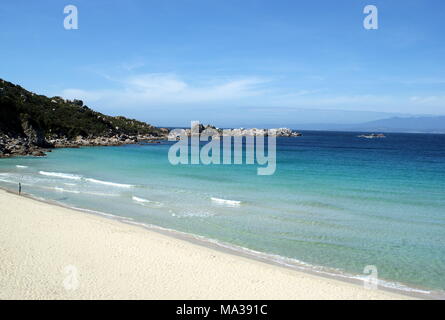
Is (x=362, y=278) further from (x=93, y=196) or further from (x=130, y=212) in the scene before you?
(x=93, y=196)

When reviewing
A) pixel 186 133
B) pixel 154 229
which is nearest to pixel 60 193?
pixel 154 229

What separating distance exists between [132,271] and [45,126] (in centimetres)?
6005

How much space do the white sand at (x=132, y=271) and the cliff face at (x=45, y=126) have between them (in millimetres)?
34697

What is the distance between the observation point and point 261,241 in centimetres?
1207

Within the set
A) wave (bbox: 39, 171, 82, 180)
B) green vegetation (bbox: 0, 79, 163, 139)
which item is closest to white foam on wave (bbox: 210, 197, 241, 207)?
wave (bbox: 39, 171, 82, 180)

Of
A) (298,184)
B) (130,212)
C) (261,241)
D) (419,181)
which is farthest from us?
(419,181)

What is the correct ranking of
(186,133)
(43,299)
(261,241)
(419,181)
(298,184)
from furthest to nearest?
(186,133), (419,181), (298,184), (261,241), (43,299)

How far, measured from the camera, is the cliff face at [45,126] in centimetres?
4738

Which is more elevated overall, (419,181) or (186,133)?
(186,133)

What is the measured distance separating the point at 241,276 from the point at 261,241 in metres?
3.28

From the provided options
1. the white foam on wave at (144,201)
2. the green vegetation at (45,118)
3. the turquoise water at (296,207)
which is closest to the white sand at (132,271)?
the turquoise water at (296,207)

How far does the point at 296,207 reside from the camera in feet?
56.2

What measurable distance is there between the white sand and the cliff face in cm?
3470
